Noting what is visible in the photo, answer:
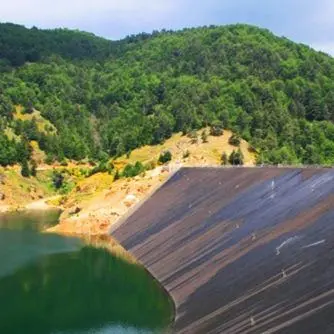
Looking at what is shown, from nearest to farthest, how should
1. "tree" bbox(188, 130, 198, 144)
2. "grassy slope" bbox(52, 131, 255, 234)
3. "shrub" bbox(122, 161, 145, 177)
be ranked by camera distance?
1. "grassy slope" bbox(52, 131, 255, 234)
2. "shrub" bbox(122, 161, 145, 177)
3. "tree" bbox(188, 130, 198, 144)

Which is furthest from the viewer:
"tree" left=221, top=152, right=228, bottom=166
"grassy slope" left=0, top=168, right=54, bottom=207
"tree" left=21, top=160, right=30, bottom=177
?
"tree" left=21, top=160, right=30, bottom=177

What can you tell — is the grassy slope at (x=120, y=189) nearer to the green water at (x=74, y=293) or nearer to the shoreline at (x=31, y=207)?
the shoreline at (x=31, y=207)

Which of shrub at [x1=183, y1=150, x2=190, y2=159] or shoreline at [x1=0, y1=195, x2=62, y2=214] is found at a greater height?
Answer: shrub at [x1=183, y1=150, x2=190, y2=159]

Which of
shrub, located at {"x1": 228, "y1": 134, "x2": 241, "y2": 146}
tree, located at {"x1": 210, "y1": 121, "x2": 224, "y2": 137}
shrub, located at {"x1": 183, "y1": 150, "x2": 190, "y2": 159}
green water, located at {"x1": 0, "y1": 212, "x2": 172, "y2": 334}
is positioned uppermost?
tree, located at {"x1": 210, "y1": 121, "x2": 224, "y2": 137}

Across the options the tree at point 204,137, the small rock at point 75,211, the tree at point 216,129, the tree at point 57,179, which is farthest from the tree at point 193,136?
the small rock at point 75,211

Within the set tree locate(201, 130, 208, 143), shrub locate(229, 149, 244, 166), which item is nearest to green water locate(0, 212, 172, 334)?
shrub locate(229, 149, 244, 166)

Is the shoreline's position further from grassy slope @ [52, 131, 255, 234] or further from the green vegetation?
the green vegetation

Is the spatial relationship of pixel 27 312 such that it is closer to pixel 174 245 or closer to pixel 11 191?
pixel 174 245

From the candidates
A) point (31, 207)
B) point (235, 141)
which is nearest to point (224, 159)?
point (235, 141)
